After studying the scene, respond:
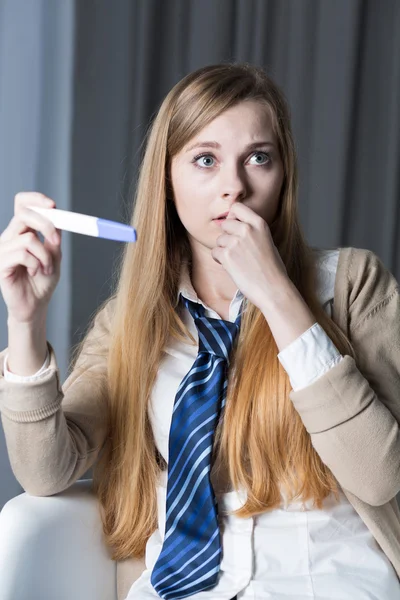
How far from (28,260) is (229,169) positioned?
33cm

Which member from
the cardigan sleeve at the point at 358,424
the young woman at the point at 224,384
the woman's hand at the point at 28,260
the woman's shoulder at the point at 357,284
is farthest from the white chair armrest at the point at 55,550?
the woman's shoulder at the point at 357,284

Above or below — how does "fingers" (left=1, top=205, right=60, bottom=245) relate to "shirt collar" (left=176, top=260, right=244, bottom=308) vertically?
above

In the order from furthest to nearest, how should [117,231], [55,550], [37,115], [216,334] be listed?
[37,115] < [216,334] < [55,550] < [117,231]

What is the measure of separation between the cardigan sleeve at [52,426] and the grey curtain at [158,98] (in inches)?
28.7

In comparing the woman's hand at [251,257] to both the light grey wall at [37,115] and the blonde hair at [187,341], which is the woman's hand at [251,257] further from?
the light grey wall at [37,115]

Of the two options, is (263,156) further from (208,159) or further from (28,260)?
(28,260)

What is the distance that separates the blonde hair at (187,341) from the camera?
4.00ft

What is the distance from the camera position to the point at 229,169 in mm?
1231

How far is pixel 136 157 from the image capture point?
92.3 inches

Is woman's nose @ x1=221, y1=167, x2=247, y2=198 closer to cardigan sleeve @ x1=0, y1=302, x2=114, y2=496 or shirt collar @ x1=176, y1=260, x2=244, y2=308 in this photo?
shirt collar @ x1=176, y1=260, x2=244, y2=308

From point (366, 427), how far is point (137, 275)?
18.7 inches

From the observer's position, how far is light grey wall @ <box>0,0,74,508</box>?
205cm

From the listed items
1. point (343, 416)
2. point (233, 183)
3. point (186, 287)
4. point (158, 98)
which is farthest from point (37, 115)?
point (343, 416)

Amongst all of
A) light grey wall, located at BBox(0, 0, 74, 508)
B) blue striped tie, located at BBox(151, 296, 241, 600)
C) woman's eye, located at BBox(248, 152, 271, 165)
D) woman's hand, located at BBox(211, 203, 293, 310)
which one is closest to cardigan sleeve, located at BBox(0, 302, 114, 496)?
blue striped tie, located at BBox(151, 296, 241, 600)
